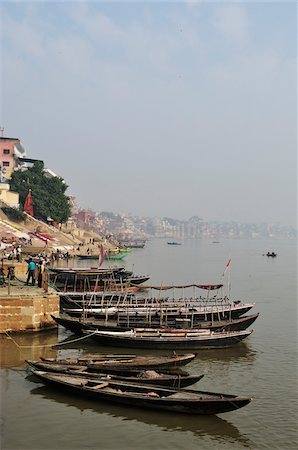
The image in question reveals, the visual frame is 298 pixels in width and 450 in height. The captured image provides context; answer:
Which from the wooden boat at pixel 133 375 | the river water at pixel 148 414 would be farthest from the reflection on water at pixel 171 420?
the wooden boat at pixel 133 375

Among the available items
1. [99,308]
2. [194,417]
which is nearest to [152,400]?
[194,417]

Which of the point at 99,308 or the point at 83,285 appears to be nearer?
the point at 99,308

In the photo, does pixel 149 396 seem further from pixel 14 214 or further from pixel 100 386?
pixel 14 214

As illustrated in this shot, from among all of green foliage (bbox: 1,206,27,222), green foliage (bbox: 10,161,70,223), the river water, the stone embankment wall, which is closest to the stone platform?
the stone embankment wall

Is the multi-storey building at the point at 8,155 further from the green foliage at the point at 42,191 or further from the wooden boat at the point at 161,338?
the wooden boat at the point at 161,338

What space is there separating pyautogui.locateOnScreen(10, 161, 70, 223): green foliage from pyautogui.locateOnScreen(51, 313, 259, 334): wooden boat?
6663 cm

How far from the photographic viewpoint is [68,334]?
80.0ft

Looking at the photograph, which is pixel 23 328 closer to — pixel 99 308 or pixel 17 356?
pixel 17 356

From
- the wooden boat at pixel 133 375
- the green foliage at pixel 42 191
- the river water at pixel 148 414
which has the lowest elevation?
the river water at pixel 148 414

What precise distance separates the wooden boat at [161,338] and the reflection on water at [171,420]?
6.17 metres

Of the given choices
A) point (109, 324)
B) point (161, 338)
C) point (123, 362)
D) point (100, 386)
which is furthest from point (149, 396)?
point (109, 324)

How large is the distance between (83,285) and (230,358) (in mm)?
18593

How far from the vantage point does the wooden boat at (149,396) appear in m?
14.3

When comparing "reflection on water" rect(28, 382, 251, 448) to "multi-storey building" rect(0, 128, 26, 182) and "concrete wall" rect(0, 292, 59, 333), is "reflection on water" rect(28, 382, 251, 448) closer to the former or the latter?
"concrete wall" rect(0, 292, 59, 333)
